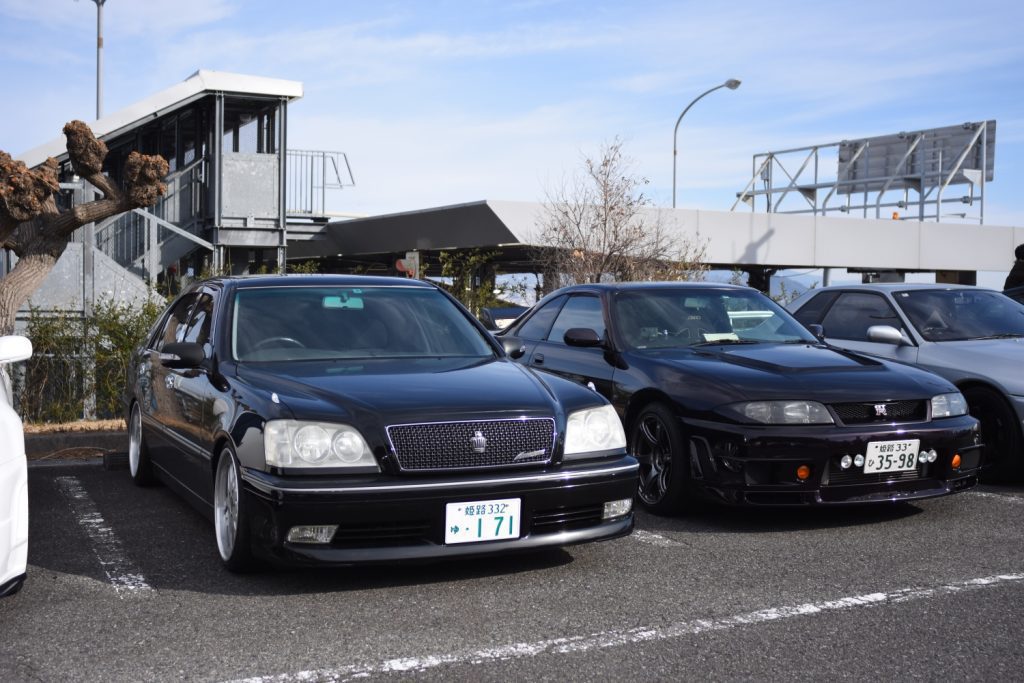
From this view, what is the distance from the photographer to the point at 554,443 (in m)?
4.95

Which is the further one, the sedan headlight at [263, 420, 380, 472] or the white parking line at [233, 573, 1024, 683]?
the sedan headlight at [263, 420, 380, 472]

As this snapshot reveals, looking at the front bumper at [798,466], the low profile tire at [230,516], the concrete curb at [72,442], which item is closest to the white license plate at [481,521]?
the low profile tire at [230,516]

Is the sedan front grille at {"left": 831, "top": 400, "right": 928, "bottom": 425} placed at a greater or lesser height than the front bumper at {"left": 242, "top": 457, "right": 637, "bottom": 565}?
greater

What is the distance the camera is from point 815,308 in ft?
30.7

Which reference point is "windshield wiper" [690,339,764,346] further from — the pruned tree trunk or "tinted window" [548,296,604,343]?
the pruned tree trunk

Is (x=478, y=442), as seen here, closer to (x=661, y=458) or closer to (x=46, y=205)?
(x=661, y=458)

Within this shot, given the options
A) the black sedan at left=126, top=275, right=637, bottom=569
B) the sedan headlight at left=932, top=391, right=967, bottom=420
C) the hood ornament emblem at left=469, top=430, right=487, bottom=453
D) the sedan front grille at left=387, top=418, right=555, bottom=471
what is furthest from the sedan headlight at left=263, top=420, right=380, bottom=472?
the sedan headlight at left=932, top=391, right=967, bottom=420

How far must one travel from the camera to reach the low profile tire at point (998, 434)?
7484 mm

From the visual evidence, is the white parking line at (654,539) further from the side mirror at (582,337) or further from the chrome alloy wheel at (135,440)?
the chrome alloy wheel at (135,440)

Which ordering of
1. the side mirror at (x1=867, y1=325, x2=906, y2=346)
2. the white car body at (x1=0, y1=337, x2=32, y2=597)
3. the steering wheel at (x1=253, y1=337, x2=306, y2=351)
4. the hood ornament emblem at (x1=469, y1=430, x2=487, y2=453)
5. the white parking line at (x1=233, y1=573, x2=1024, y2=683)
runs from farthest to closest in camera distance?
the side mirror at (x1=867, y1=325, x2=906, y2=346), the steering wheel at (x1=253, y1=337, x2=306, y2=351), the hood ornament emblem at (x1=469, y1=430, x2=487, y2=453), the white car body at (x1=0, y1=337, x2=32, y2=597), the white parking line at (x1=233, y1=573, x2=1024, y2=683)

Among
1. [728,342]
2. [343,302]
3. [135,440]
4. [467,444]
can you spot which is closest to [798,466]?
[728,342]

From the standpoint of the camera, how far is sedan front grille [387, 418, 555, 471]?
4691mm

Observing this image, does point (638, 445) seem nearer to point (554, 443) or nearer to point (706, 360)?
point (706, 360)

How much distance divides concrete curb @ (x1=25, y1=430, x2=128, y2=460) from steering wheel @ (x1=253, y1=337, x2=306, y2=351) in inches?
162
